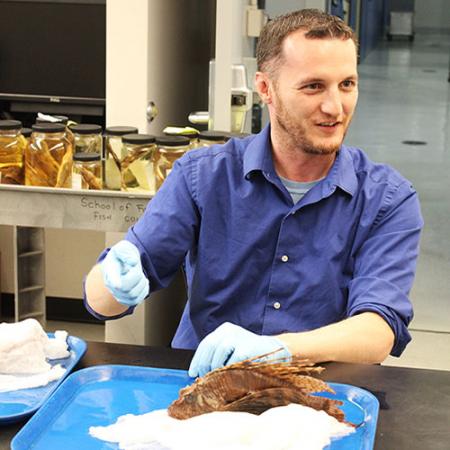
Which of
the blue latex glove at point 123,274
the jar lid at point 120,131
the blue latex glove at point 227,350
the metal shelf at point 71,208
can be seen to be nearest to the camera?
the blue latex glove at point 227,350

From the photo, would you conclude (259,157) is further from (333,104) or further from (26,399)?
(26,399)

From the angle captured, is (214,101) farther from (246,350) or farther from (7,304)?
(7,304)

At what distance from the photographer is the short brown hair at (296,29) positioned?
6.36ft

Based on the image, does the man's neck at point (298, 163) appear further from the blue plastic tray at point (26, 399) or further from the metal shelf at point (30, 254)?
the metal shelf at point (30, 254)

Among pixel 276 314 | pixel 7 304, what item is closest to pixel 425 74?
pixel 7 304

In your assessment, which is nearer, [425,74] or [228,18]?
[228,18]

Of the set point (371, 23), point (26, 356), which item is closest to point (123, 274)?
point (26, 356)

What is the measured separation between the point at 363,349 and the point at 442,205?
4.84m

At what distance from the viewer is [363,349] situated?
1.79 meters

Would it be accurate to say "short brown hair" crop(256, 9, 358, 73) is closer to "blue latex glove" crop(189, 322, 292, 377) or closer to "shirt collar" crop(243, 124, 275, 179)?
"shirt collar" crop(243, 124, 275, 179)

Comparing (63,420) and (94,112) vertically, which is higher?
(94,112)

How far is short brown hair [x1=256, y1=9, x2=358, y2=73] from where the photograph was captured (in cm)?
194

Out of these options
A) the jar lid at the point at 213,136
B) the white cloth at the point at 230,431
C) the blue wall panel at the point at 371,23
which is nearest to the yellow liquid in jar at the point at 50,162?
the jar lid at the point at 213,136

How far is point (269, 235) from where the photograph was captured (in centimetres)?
203
